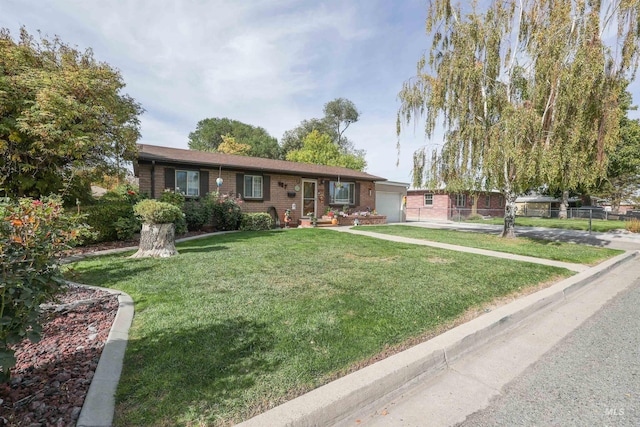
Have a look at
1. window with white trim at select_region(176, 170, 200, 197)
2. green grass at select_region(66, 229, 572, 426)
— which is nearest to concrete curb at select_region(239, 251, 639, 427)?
green grass at select_region(66, 229, 572, 426)

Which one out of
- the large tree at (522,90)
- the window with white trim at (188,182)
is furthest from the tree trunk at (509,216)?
the window with white trim at (188,182)

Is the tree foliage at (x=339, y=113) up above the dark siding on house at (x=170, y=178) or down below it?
above

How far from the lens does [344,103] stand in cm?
3812

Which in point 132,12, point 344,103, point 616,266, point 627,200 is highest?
point 344,103

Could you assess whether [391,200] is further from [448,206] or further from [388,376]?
[388,376]

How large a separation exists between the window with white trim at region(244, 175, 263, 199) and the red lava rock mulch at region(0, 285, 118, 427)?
992cm

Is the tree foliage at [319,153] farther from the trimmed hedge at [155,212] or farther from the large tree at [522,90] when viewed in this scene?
the trimmed hedge at [155,212]

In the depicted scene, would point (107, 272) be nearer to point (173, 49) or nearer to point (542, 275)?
point (173, 49)

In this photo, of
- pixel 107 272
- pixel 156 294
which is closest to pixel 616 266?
pixel 156 294

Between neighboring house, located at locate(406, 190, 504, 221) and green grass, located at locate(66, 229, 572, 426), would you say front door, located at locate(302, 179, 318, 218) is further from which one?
neighboring house, located at locate(406, 190, 504, 221)

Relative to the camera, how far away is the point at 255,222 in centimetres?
1195

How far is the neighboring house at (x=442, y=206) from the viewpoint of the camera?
24.3 meters

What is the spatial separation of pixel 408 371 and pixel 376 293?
69.6 inches

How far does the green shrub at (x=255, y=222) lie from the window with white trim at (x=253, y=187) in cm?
149
